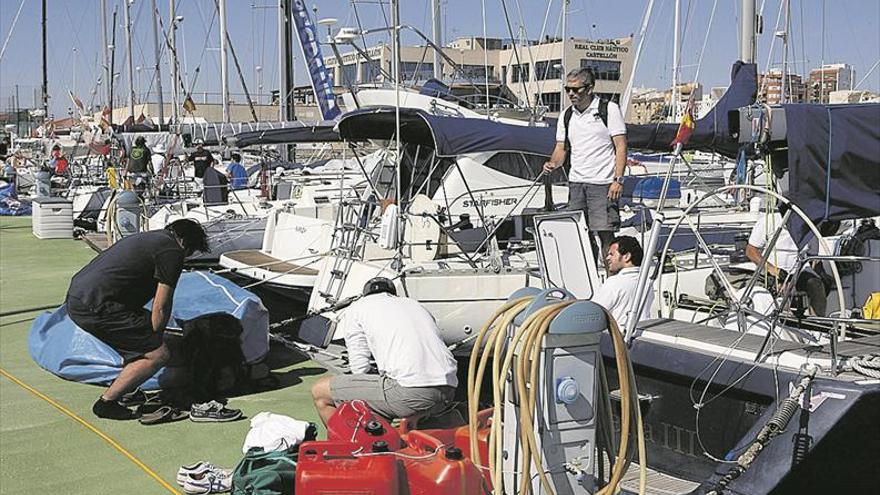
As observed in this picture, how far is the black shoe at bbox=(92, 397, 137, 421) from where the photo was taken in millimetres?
5848

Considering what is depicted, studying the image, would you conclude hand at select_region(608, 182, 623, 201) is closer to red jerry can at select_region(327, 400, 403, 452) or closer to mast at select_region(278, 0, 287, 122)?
red jerry can at select_region(327, 400, 403, 452)

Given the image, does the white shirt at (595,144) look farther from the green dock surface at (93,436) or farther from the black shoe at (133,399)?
the black shoe at (133,399)

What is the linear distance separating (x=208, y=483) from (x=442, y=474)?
56.3 inches

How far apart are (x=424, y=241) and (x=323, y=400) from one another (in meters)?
3.29

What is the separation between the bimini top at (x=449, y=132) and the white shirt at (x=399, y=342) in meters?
2.62

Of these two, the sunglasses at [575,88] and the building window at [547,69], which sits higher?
the building window at [547,69]

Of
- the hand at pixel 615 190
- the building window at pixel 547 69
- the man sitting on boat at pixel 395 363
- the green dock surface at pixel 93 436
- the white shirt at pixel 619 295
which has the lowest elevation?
the green dock surface at pixel 93 436

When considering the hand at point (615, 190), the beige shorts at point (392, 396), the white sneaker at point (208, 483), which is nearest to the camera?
the white sneaker at point (208, 483)

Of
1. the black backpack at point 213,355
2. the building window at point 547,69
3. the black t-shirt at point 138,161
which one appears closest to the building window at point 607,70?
the building window at point 547,69

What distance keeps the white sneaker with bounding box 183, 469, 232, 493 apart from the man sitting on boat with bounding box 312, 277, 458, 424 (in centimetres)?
63

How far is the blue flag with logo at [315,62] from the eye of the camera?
1488cm

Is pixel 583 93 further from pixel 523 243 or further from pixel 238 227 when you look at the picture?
pixel 238 227

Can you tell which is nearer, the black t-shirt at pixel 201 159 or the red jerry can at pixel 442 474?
the red jerry can at pixel 442 474

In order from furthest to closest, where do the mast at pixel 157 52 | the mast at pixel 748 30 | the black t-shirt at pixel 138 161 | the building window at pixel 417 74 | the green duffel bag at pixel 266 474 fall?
the mast at pixel 157 52 < the black t-shirt at pixel 138 161 < the building window at pixel 417 74 < the mast at pixel 748 30 < the green duffel bag at pixel 266 474
